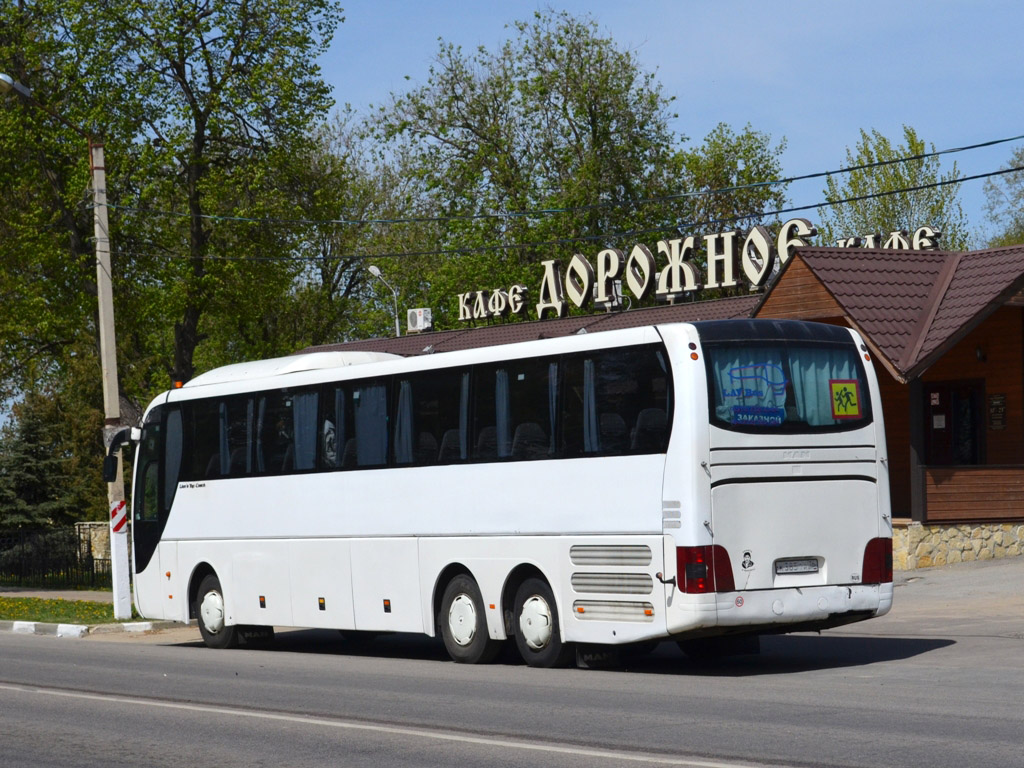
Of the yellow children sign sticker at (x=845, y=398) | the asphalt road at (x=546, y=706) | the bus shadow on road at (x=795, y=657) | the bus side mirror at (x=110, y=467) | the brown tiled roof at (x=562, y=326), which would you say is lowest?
the bus shadow on road at (x=795, y=657)

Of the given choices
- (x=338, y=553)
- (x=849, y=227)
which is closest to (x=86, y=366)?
(x=849, y=227)

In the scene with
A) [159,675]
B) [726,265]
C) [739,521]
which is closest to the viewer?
[739,521]

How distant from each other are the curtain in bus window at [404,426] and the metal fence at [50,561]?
21114mm

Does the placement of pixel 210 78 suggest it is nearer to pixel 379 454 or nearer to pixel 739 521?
pixel 379 454

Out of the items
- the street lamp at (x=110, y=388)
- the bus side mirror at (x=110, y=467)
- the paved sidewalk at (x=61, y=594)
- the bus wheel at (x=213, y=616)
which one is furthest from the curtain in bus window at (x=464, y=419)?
the paved sidewalk at (x=61, y=594)

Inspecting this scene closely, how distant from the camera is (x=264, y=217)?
38531 mm

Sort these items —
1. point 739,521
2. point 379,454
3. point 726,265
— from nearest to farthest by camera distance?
point 739,521, point 379,454, point 726,265

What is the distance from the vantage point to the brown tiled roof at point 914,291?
24000 millimetres

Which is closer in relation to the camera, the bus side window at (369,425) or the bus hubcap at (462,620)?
the bus hubcap at (462,620)

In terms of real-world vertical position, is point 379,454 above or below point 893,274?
below

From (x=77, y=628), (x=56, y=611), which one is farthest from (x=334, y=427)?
(x=56, y=611)

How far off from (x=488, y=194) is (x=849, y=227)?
16.4m

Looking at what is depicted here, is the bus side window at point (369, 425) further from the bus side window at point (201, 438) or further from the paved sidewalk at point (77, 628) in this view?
the paved sidewalk at point (77, 628)

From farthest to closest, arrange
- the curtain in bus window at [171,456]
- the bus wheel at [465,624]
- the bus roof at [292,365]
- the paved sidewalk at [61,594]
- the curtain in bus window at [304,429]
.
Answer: the paved sidewalk at [61,594] < the curtain in bus window at [171,456] < the bus roof at [292,365] < the curtain in bus window at [304,429] < the bus wheel at [465,624]
